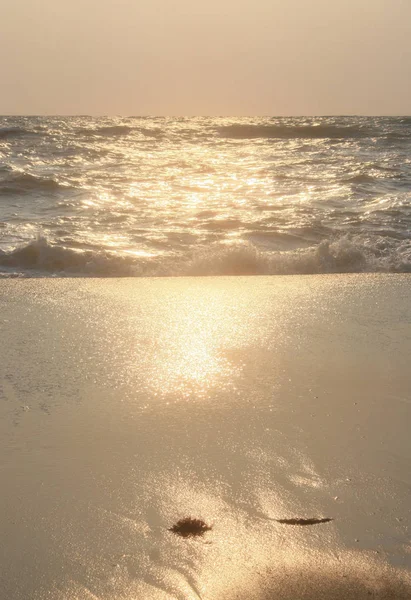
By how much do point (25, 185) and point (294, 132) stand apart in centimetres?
961

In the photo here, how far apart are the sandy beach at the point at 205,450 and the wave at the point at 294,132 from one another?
→ 13.5 metres

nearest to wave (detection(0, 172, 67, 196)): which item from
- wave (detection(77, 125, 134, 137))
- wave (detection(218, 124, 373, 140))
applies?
wave (detection(77, 125, 134, 137))

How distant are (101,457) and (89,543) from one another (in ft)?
1.55

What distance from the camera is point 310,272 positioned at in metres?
5.80

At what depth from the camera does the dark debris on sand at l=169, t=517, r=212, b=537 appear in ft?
6.39

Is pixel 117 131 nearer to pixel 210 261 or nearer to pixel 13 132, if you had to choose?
pixel 13 132

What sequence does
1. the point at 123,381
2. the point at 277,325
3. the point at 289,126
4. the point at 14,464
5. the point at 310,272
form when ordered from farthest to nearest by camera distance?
1. the point at 289,126
2. the point at 310,272
3. the point at 277,325
4. the point at 123,381
5. the point at 14,464

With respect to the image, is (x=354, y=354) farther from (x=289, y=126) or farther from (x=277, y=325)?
(x=289, y=126)

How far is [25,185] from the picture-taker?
9266 mm

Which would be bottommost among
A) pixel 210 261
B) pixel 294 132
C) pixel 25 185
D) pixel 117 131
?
pixel 210 261

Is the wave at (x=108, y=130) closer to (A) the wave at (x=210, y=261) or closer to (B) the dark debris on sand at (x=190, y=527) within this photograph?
(A) the wave at (x=210, y=261)

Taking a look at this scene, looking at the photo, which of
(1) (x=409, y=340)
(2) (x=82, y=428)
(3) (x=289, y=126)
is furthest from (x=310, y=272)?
(3) (x=289, y=126)

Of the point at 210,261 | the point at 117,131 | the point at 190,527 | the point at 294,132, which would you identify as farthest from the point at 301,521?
the point at 294,132

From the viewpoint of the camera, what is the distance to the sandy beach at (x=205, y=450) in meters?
1.79
